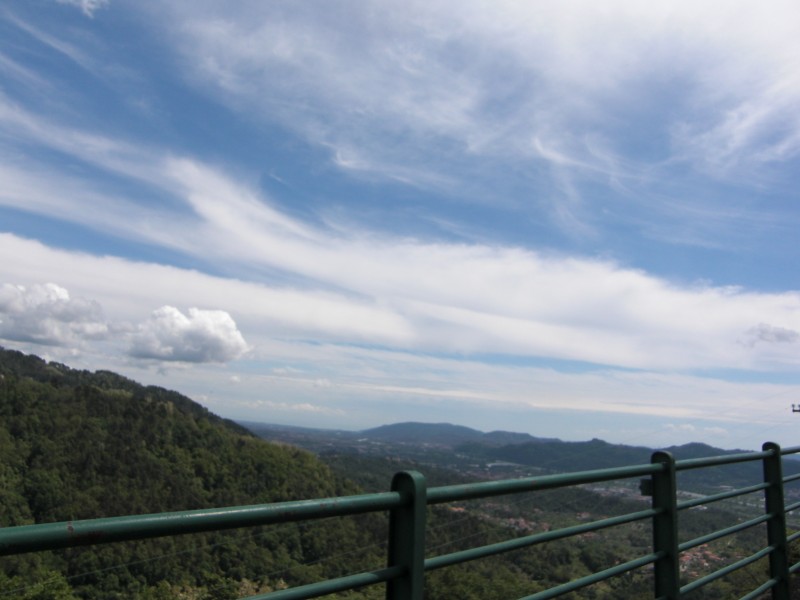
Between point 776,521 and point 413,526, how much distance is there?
138 inches

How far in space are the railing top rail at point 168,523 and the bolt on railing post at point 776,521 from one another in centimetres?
353

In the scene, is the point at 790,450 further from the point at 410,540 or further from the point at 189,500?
the point at 189,500

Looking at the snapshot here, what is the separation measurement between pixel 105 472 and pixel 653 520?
81935mm

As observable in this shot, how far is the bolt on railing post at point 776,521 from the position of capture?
4.20m

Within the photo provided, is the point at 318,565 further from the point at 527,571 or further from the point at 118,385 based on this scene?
the point at 118,385

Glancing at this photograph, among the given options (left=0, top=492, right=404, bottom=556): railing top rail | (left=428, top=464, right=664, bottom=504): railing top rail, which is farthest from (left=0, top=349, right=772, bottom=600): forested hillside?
(left=0, top=492, right=404, bottom=556): railing top rail

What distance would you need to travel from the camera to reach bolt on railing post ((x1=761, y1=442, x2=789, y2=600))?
420 cm

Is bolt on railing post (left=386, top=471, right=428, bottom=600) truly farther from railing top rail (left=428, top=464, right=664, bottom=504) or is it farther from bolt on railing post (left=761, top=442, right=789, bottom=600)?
bolt on railing post (left=761, top=442, right=789, bottom=600)

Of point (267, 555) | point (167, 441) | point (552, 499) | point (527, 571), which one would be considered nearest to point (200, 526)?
point (527, 571)

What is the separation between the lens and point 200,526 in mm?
1429

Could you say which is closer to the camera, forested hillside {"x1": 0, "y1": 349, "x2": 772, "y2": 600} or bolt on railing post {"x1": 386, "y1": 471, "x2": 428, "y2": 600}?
bolt on railing post {"x1": 386, "y1": 471, "x2": 428, "y2": 600}

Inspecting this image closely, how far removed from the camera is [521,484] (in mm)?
2275

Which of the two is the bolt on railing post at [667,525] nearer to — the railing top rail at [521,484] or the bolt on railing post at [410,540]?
the railing top rail at [521,484]

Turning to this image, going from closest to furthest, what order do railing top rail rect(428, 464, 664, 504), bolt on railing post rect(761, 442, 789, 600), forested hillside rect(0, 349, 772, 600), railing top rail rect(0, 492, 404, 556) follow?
railing top rail rect(0, 492, 404, 556), railing top rail rect(428, 464, 664, 504), bolt on railing post rect(761, 442, 789, 600), forested hillside rect(0, 349, 772, 600)
